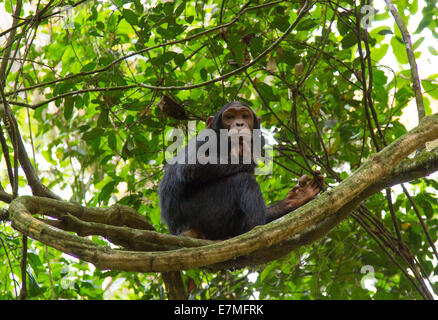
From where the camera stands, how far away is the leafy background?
171 inches

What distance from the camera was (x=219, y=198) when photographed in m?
4.70

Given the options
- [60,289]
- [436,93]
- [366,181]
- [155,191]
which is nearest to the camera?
[366,181]

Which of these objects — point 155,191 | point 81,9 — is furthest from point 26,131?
point 155,191

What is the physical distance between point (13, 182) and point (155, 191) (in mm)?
2150

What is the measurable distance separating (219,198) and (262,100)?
3.55 feet

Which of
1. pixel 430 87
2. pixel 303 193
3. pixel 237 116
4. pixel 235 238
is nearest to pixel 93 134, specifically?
pixel 237 116

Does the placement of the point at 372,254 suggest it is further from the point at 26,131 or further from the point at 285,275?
the point at 26,131

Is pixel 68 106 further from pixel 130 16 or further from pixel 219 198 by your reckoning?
pixel 219 198

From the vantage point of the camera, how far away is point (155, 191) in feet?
18.5

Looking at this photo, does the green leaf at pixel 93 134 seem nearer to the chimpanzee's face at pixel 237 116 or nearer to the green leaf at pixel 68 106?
the green leaf at pixel 68 106

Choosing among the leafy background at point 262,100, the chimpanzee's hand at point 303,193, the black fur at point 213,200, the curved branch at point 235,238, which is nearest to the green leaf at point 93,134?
the leafy background at point 262,100

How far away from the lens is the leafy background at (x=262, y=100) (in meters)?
4.34

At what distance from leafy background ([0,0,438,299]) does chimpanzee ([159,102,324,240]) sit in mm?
323

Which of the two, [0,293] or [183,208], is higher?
[183,208]
